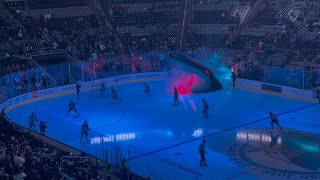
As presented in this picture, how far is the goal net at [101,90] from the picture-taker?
33.1 meters

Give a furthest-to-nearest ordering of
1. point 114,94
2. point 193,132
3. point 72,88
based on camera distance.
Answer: point 72,88
point 114,94
point 193,132

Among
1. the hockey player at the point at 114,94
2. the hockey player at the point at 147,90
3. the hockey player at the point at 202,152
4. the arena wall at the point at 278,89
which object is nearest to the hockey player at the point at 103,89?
the hockey player at the point at 114,94

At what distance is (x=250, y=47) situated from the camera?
38906 millimetres

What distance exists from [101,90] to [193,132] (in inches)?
446

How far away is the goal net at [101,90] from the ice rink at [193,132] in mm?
526

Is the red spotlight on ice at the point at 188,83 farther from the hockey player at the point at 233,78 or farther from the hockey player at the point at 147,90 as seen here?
the hockey player at the point at 233,78

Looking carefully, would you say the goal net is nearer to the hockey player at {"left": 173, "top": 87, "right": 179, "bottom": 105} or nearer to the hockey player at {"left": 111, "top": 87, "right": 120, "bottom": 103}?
the hockey player at {"left": 111, "top": 87, "right": 120, "bottom": 103}

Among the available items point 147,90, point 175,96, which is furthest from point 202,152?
point 147,90

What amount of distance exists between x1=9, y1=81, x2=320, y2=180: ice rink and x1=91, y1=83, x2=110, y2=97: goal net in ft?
1.73

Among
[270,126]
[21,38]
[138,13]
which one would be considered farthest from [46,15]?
[270,126]

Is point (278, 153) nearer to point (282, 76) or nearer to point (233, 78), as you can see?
point (282, 76)

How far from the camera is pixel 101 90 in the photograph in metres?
33.2

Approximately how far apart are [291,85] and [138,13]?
61.9ft

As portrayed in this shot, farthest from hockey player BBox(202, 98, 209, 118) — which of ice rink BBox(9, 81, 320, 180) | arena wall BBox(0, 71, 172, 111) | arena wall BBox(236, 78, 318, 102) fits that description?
arena wall BBox(0, 71, 172, 111)
